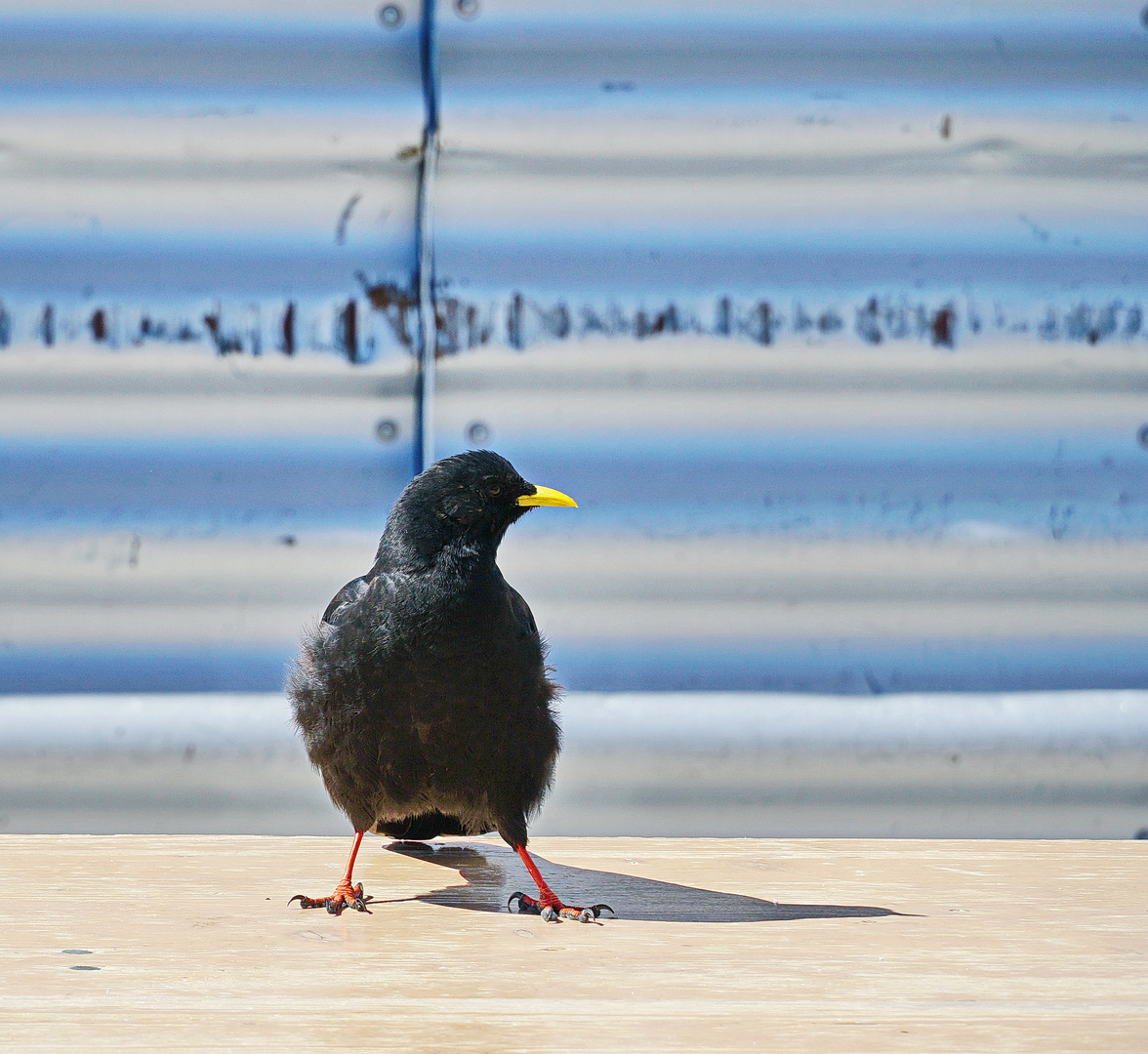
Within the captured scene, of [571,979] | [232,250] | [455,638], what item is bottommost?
[571,979]

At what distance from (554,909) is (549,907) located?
11mm

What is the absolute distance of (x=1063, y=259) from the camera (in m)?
3.06

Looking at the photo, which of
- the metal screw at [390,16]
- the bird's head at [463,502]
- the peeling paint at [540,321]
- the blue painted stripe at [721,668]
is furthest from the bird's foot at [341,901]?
the metal screw at [390,16]

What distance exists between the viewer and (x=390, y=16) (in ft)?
9.89

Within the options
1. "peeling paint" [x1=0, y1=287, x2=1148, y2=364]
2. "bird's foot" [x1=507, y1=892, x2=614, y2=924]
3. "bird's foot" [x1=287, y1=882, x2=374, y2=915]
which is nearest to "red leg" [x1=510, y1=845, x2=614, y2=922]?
"bird's foot" [x1=507, y1=892, x2=614, y2=924]

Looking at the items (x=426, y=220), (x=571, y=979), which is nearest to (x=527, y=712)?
(x=571, y=979)

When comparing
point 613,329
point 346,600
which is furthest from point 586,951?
point 613,329

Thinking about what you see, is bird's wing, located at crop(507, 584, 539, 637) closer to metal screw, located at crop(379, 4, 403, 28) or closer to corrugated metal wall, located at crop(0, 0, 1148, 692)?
corrugated metal wall, located at crop(0, 0, 1148, 692)

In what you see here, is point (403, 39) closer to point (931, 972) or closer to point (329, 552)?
point (329, 552)

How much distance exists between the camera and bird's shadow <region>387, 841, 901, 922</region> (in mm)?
1958

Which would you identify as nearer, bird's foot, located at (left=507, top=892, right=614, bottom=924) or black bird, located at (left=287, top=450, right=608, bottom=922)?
bird's foot, located at (left=507, top=892, right=614, bottom=924)

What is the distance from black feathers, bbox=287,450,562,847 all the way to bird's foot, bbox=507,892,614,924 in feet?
0.46

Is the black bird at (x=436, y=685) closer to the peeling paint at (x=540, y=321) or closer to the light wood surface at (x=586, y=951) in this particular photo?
the light wood surface at (x=586, y=951)

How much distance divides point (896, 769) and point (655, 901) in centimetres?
113
